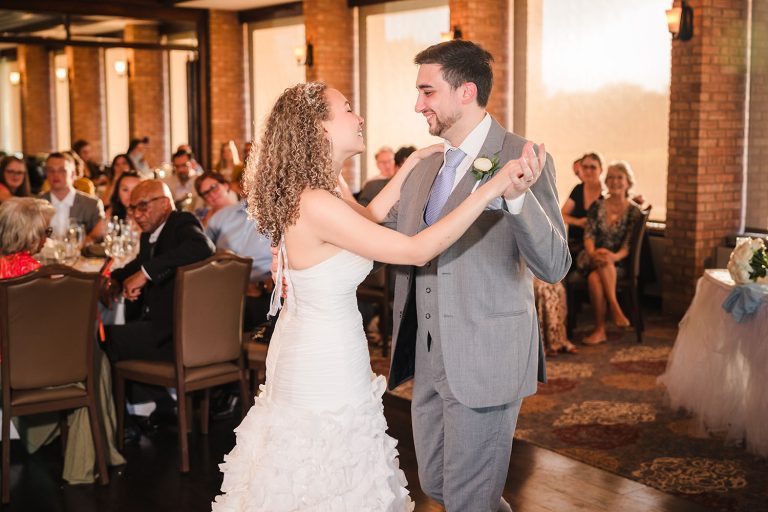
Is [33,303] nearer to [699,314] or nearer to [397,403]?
[397,403]

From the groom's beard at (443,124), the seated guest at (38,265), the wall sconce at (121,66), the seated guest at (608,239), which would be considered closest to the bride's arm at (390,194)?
the groom's beard at (443,124)

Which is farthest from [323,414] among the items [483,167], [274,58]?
[274,58]

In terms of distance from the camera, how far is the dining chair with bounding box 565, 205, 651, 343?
24.6 ft

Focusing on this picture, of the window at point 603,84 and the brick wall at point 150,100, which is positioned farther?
the brick wall at point 150,100

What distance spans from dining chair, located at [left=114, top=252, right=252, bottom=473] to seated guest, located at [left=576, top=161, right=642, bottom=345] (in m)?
3.49

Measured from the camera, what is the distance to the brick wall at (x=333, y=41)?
1291cm

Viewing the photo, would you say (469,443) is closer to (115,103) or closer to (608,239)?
(608,239)

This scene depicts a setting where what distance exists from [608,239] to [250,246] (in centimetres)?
299

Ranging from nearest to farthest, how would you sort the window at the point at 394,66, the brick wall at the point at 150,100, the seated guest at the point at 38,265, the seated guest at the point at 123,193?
the seated guest at the point at 38,265
the seated guest at the point at 123,193
the window at the point at 394,66
the brick wall at the point at 150,100

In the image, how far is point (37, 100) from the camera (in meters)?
15.6

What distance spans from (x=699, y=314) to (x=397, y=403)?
1.81 meters

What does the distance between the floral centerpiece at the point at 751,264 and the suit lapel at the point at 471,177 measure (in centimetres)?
249

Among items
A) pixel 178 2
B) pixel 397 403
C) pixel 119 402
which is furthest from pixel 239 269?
pixel 178 2

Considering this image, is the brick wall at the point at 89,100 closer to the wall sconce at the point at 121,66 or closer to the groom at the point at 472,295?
the wall sconce at the point at 121,66
